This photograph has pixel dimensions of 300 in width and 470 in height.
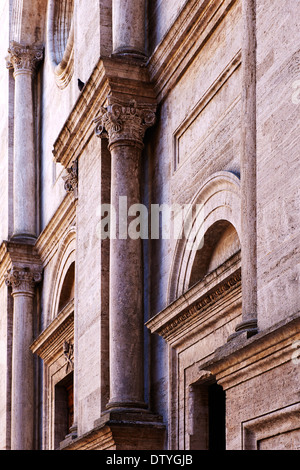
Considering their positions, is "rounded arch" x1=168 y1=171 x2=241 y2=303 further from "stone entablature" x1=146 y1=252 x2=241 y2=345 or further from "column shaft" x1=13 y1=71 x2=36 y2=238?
"column shaft" x1=13 y1=71 x2=36 y2=238

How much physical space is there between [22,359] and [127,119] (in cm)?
764

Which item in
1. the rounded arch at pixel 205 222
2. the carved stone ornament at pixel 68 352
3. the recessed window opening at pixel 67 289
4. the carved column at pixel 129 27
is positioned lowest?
the carved stone ornament at pixel 68 352

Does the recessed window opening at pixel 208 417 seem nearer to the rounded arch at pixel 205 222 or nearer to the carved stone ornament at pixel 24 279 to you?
the rounded arch at pixel 205 222

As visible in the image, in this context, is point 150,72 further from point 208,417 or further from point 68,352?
point 68,352

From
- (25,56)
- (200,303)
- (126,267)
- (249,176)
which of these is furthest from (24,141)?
(249,176)

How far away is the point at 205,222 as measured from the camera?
38.8ft

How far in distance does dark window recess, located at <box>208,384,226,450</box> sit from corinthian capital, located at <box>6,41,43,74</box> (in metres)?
11.0

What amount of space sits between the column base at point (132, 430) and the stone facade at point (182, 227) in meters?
0.02

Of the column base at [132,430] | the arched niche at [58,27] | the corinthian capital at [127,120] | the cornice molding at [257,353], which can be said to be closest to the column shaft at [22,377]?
the arched niche at [58,27]

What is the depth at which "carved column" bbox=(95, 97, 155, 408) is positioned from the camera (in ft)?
41.8

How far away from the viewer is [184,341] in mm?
12188

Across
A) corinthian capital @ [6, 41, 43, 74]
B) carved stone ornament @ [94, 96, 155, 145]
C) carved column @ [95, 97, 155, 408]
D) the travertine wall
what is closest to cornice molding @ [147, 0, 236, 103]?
carved stone ornament @ [94, 96, 155, 145]

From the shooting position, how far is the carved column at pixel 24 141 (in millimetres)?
20594

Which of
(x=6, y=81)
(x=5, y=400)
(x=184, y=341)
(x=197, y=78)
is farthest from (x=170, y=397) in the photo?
(x=6, y=81)
